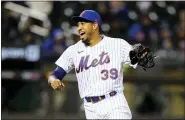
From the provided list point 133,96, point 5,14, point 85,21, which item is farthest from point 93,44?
point 5,14

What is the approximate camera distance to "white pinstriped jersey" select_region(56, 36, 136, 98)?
5.17 metres

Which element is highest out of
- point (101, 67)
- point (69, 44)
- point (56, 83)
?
point (69, 44)

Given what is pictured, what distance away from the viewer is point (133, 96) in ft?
31.9

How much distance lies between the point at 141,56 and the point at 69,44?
4.74 metres

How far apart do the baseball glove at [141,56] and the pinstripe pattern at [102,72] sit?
86 mm

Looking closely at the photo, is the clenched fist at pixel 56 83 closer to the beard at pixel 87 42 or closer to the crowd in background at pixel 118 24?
the beard at pixel 87 42

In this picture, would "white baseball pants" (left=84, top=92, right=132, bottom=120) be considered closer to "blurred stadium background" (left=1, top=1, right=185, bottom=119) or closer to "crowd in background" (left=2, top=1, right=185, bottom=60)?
"blurred stadium background" (left=1, top=1, right=185, bottom=119)

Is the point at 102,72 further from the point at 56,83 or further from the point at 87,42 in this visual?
the point at 56,83

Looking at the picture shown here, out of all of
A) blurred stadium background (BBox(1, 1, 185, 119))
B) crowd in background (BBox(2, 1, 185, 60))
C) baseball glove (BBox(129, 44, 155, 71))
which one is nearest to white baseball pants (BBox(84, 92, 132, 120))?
baseball glove (BBox(129, 44, 155, 71))

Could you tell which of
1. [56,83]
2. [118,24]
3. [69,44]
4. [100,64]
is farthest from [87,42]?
[118,24]

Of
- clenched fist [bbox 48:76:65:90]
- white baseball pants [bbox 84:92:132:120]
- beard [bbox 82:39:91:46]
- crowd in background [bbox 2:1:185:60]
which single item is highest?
crowd in background [bbox 2:1:185:60]

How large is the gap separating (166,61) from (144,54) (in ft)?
15.4

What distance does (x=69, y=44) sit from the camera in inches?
383

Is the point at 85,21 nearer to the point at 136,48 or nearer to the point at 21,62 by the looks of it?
the point at 136,48
